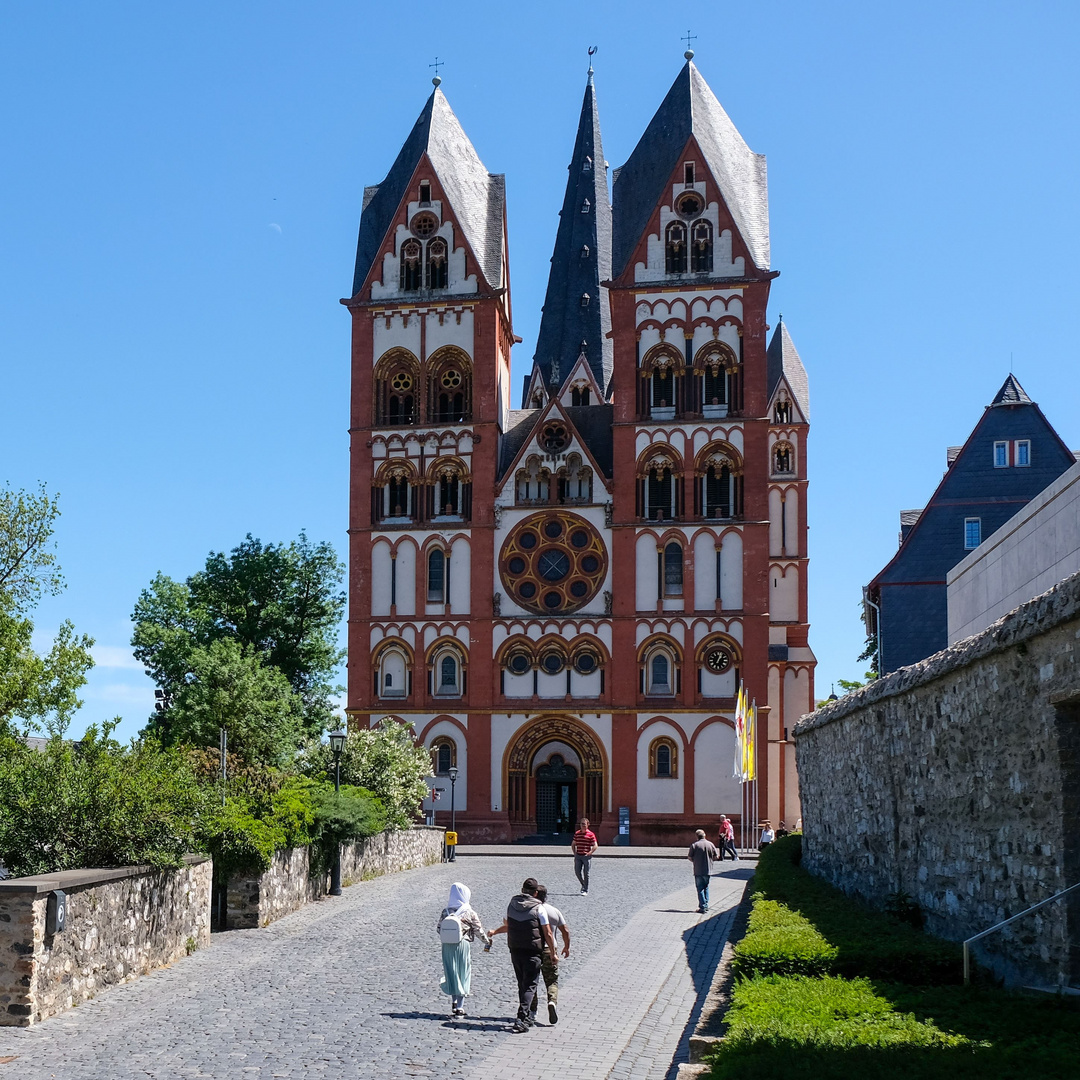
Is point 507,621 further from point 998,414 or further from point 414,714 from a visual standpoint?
point 998,414

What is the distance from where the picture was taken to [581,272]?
69.8 metres

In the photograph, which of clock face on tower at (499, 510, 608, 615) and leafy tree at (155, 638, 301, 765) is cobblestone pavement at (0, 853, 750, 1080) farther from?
clock face on tower at (499, 510, 608, 615)

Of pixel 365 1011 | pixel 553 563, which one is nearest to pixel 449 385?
pixel 553 563

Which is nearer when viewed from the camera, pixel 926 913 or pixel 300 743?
pixel 926 913

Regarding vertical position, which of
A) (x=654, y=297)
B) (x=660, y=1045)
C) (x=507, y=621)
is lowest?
(x=660, y=1045)

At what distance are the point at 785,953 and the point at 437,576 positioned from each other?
4474 centimetres

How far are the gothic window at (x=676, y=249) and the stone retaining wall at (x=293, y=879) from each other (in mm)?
29274

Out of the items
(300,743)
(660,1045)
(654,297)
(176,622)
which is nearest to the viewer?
(660,1045)

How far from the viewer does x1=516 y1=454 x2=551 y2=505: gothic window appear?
5591 centimetres

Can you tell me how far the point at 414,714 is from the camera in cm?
5472

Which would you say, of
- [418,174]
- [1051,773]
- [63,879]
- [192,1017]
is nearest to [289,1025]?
[192,1017]

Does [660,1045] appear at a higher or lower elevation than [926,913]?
lower

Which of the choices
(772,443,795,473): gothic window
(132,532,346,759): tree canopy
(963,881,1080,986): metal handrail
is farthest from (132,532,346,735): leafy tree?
(963,881,1080,986): metal handrail

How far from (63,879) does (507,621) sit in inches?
1605
